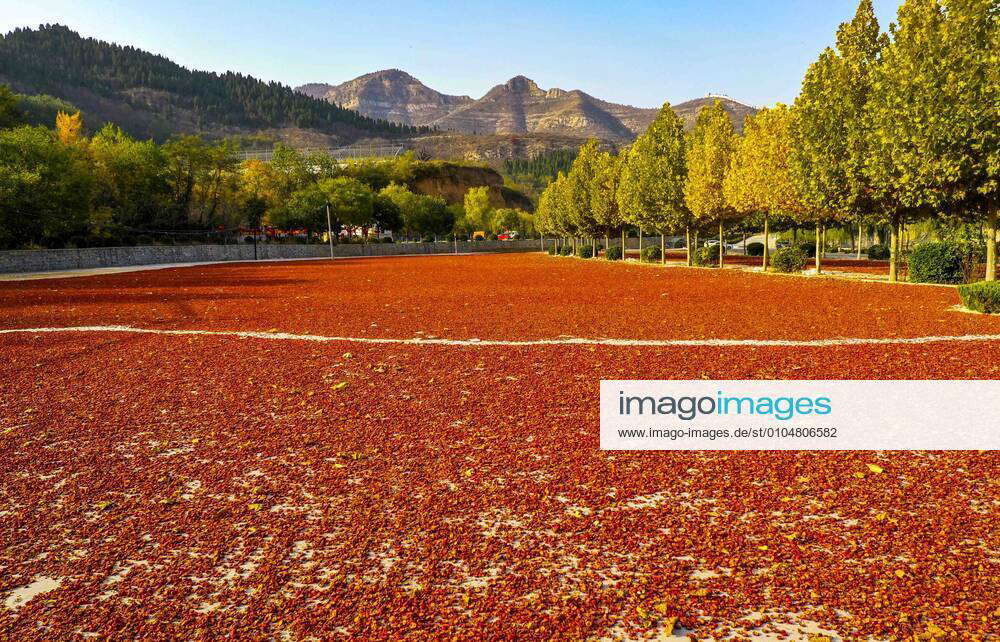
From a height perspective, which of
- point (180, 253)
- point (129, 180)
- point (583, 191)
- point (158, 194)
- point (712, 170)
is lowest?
point (180, 253)

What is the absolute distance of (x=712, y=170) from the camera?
37.7 meters

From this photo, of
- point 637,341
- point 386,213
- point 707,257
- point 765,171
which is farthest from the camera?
point 386,213

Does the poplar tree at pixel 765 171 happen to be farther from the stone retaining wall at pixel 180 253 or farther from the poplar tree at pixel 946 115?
the stone retaining wall at pixel 180 253

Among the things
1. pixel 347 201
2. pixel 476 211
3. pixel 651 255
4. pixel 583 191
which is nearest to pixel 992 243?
pixel 651 255

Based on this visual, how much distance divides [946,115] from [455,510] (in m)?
20.5

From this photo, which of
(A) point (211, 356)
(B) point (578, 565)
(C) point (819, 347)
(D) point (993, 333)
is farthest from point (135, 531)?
(D) point (993, 333)

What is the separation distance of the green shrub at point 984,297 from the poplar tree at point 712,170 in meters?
23.3

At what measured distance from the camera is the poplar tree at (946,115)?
57.8 ft

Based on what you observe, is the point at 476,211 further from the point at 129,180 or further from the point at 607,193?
the point at 129,180

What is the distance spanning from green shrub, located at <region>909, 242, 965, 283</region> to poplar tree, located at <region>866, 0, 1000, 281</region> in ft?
6.10

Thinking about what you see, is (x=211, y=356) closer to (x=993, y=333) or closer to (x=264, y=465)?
(x=264, y=465)

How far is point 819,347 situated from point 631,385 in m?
4.45

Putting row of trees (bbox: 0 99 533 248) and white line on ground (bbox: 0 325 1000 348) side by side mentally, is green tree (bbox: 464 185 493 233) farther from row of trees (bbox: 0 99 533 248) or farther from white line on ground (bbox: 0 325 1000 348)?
white line on ground (bbox: 0 325 1000 348)

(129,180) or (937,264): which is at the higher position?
(129,180)
